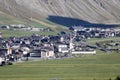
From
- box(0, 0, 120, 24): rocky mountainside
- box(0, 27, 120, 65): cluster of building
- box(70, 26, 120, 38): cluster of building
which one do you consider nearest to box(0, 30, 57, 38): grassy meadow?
box(0, 27, 120, 65): cluster of building

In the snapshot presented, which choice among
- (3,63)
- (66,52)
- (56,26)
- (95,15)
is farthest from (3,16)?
(3,63)

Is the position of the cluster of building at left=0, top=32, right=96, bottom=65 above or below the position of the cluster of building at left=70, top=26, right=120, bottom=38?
below

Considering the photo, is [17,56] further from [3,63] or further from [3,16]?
[3,16]

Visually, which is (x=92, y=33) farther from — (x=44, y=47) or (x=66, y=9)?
(x=66, y=9)

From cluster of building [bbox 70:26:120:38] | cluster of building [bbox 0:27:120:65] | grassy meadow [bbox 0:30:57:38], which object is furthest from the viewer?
cluster of building [bbox 70:26:120:38]

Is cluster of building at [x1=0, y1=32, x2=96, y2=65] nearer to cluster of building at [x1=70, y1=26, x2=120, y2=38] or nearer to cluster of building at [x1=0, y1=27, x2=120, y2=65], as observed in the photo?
cluster of building at [x1=0, y1=27, x2=120, y2=65]

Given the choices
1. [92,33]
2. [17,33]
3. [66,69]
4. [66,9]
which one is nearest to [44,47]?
[17,33]

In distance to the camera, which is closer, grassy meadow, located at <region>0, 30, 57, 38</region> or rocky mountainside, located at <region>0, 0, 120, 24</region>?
grassy meadow, located at <region>0, 30, 57, 38</region>
